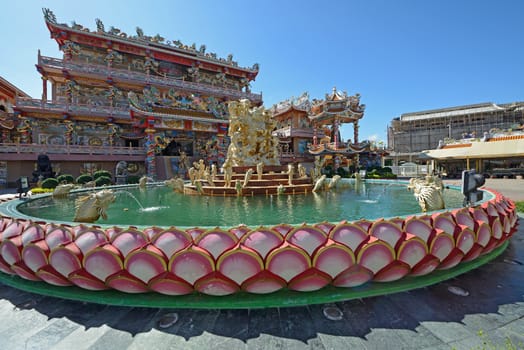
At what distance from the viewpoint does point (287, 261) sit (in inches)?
91.7

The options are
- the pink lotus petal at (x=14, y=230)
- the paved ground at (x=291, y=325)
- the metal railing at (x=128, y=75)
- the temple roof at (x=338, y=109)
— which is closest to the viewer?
the paved ground at (x=291, y=325)

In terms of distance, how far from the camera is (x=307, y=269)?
7.80 feet

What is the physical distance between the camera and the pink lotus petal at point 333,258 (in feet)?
7.79

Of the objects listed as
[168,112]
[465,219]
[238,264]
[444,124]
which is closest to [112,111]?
[168,112]

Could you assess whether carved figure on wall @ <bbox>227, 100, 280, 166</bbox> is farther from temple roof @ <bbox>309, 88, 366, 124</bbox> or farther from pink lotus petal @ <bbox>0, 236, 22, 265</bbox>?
temple roof @ <bbox>309, 88, 366, 124</bbox>

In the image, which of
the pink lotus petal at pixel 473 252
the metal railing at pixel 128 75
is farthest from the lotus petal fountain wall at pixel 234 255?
the metal railing at pixel 128 75

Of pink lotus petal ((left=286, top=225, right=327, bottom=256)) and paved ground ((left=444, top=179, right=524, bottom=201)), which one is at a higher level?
pink lotus petal ((left=286, top=225, right=327, bottom=256))

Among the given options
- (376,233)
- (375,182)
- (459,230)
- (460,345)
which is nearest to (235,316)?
(376,233)

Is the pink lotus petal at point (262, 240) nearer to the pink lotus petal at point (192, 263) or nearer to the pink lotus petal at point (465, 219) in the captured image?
the pink lotus petal at point (192, 263)

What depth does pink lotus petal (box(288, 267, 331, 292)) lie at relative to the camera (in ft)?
7.87

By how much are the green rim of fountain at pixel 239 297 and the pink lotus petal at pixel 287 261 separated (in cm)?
37

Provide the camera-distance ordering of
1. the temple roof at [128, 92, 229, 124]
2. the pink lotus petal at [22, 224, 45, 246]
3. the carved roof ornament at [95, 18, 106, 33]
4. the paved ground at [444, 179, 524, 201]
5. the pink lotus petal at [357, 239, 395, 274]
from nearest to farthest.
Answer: the pink lotus petal at [357, 239, 395, 274]
the pink lotus petal at [22, 224, 45, 246]
the paved ground at [444, 179, 524, 201]
the temple roof at [128, 92, 229, 124]
the carved roof ornament at [95, 18, 106, 33]

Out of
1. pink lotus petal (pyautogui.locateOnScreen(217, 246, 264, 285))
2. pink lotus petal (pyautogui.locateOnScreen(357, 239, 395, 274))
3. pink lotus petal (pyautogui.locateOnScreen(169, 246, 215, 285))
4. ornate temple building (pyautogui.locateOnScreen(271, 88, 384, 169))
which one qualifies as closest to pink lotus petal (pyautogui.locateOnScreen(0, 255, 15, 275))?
pink lotus petal (pyautogui.locateOnScreen(169, 246, 215, 285))

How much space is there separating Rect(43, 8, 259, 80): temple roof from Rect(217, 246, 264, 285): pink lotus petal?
3062 centimetres
